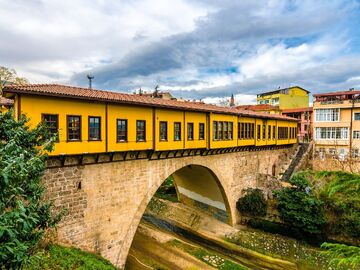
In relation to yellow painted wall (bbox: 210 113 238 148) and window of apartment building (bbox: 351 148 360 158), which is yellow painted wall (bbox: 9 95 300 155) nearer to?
yellow painted wall (bbox: 210 113 238 148)

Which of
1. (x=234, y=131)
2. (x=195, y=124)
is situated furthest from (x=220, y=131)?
(x=195, y=124)

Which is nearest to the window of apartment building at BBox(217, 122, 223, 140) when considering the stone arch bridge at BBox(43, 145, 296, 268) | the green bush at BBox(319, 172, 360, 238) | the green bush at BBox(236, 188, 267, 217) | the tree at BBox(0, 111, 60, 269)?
the stone arch bridge at BBox(43, 145, 296, 268)

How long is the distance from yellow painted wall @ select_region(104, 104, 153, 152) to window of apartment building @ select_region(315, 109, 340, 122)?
91.2 feet

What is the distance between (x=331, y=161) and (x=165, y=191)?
65.9ft

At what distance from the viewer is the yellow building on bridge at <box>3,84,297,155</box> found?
11.6 metres

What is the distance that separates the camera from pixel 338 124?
33.4 meters

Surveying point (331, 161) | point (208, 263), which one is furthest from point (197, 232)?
point (331, 161)

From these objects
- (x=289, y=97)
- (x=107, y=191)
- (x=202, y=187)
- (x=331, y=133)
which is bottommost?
(x=202, y=187)

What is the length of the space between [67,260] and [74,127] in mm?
5883

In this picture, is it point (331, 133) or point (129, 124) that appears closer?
point (129, 124)

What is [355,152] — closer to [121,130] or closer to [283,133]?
[283,133]

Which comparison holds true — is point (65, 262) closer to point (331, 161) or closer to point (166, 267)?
point (166, 267)

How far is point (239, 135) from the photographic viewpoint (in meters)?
23.8

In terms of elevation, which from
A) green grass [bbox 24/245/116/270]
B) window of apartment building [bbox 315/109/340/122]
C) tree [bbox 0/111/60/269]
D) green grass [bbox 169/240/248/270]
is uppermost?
window of apartment building [bbox 315/109/340/122]
